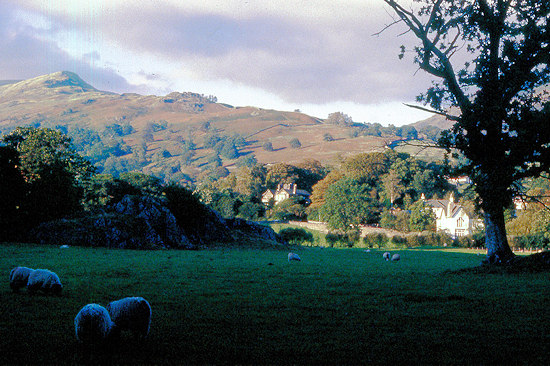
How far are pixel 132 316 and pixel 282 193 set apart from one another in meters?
157

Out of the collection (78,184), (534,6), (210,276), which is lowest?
(210,276)

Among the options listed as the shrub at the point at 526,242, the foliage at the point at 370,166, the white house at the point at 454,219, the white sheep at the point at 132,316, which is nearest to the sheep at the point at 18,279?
the white sheep at the point at 132,316

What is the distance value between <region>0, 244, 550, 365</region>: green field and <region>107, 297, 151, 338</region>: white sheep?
0.88 ft

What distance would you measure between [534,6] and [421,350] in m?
17.6

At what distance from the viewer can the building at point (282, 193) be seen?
16325 centimetres

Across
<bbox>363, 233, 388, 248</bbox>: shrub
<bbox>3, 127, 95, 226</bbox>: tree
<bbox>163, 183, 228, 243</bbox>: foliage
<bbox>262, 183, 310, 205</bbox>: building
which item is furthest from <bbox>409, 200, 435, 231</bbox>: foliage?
<bbox>3, 127, 95, 226</bbox>: tree

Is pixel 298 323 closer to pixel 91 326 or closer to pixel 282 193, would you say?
pixel 91 326

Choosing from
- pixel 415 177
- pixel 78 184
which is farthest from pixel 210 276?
pixel 415 177

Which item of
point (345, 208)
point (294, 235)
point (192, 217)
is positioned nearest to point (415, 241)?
point (345, 208)

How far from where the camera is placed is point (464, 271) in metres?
22.4

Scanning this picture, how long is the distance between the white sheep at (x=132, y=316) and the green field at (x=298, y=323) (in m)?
0.27

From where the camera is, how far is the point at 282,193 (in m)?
166

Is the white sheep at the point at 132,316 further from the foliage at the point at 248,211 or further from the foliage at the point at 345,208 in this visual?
the foliage at the point at 248,211

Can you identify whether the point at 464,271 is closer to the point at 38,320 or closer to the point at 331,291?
the point at 331,291
